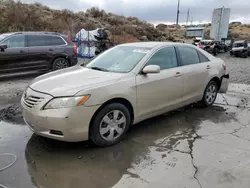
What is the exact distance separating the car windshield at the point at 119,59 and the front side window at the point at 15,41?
517cm

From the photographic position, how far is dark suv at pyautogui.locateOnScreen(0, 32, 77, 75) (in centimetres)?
884

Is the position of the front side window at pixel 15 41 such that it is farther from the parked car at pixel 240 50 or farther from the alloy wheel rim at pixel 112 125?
the parked car at pixel 240 50

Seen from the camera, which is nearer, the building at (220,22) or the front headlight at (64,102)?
the front headlight at (64,102)

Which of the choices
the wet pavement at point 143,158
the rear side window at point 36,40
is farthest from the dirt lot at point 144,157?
the rear side window at point 36,40

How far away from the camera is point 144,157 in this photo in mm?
3719

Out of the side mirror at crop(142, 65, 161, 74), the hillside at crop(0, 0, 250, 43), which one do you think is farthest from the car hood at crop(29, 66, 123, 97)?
the hillside at crop(0, 0, 250, 43)

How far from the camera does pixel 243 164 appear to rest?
3559 mm

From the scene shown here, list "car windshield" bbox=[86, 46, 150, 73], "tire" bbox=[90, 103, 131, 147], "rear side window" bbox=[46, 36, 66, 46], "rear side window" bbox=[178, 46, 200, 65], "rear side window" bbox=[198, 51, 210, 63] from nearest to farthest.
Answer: "tire" bbox=[90, 103, 131, 147] → "car windshield" bbox=[86, 46, 150, 73] → "rear side window" bbox=[178, 46, 200, 65] → "rear side window" bbox=[198, 51, 210, 63] → "rear side window" bbox=[46, 36, 66, 46]

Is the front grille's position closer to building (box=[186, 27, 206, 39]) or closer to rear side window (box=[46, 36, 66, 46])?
rear side window (box=[46, 36, 66, 46])

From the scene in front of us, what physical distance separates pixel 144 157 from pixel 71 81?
1578 mm

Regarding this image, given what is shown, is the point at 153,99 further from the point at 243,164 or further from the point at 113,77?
the point at 243,164

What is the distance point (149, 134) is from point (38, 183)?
6.83 feet

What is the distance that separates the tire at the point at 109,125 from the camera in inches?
149

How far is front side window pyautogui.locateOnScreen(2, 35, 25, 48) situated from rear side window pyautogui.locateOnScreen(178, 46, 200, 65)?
6.25 m
